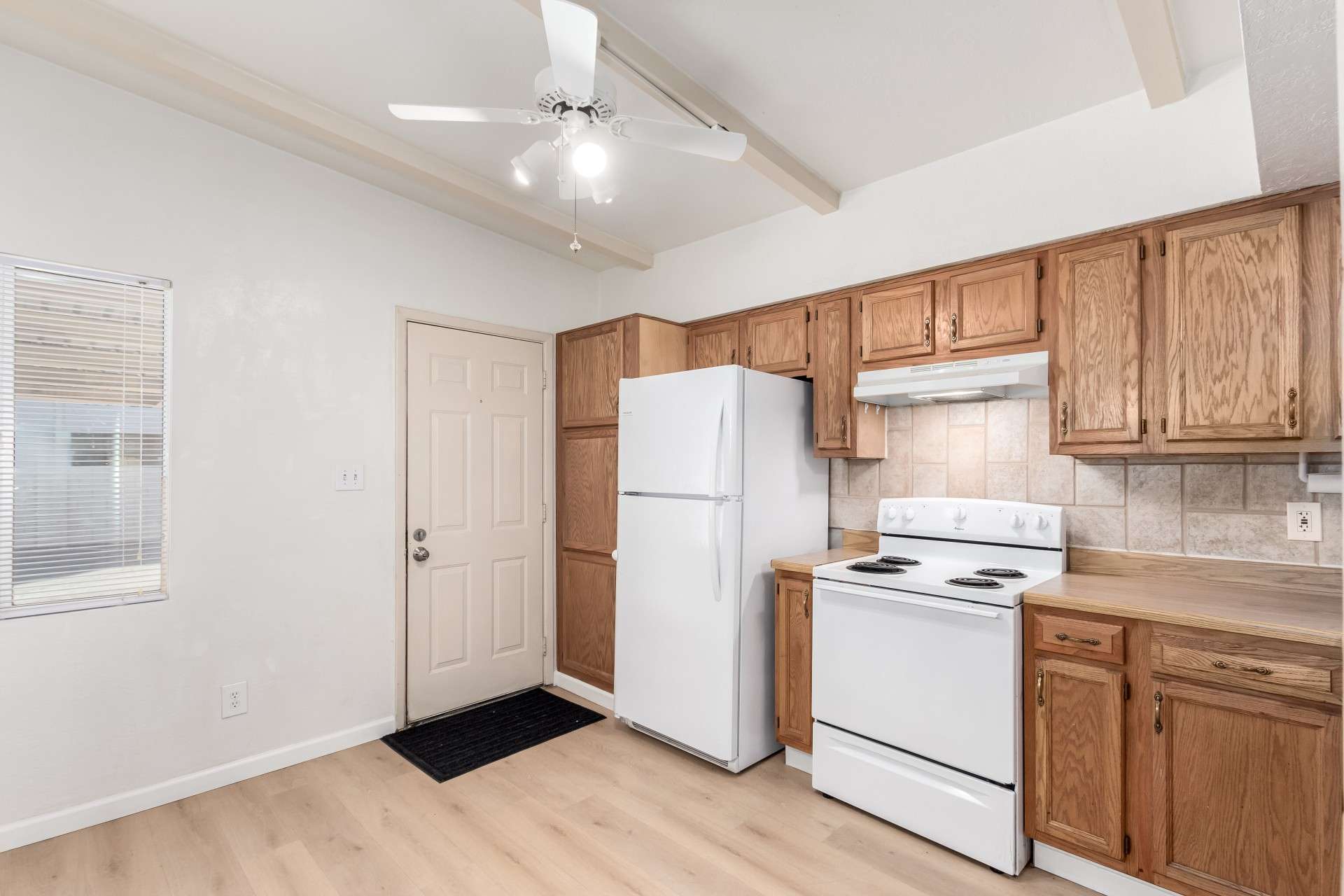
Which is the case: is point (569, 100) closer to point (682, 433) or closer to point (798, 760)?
point (682, 433)

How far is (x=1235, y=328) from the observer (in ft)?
6.53

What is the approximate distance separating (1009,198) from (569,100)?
1830 millimetres

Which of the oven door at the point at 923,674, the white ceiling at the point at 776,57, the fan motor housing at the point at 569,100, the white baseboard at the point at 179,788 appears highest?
the white ceiling at the point at 776,57

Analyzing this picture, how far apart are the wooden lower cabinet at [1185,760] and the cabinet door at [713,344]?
6.38 ft

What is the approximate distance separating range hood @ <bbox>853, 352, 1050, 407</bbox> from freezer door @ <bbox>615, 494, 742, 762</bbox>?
0.79 m

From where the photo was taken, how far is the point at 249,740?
2666mm

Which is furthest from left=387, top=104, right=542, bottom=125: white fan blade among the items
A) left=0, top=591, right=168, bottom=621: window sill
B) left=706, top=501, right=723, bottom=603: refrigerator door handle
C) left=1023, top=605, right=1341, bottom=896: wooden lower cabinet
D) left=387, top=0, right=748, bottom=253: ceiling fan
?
left=1023, top=605, right=1341, bottom=896: wooden lower cabinet

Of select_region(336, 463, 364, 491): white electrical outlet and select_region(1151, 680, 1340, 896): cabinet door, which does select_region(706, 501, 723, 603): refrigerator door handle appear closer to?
select_region(1151, 680, 1340, 896): cabinet door

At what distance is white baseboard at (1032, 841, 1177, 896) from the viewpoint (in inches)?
74.9

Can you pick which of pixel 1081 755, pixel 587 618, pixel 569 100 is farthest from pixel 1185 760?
pixel 587 618

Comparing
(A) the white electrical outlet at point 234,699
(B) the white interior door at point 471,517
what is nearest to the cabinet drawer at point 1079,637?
(B) the white interior door at point 471,517

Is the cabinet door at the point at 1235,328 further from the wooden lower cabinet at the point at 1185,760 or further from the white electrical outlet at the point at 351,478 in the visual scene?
the white electrical outlet at the point at 351,478

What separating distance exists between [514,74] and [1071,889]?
322 cm

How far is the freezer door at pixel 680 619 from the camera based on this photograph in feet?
8.92
